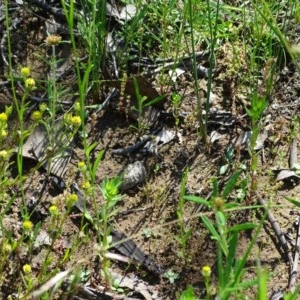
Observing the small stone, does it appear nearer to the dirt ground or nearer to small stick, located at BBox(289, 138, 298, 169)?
the dirt ground

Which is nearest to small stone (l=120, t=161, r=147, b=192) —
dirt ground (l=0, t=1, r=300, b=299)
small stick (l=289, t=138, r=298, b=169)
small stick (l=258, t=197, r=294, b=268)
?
dirt ground (l=0, t=1, r=300, b=299)

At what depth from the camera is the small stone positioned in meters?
2.68

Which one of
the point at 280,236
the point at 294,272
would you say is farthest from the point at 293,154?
the point at 294,272

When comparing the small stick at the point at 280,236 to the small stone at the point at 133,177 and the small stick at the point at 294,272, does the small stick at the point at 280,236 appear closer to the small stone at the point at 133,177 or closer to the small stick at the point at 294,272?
the small stick at the point at 294,272

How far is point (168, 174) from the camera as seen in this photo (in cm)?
274

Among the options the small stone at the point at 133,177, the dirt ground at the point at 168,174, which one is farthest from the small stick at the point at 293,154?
the small stone at the point at 133,177

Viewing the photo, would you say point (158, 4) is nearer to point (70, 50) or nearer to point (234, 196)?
point (70, 50)

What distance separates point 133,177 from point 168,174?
14cm

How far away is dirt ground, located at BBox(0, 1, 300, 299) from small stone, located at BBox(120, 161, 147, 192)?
0.02 m

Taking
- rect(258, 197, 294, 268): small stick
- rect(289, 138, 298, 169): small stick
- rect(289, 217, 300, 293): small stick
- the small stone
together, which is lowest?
rect(289, 217, 300, 293): small stick

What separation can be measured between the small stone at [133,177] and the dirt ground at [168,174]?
0.06 feet

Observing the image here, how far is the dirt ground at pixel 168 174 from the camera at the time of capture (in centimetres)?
243

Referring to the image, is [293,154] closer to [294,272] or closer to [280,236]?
[280,236]

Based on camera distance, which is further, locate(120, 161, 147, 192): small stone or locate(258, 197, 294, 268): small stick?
locate(120, 161, 147, 192): small stone
